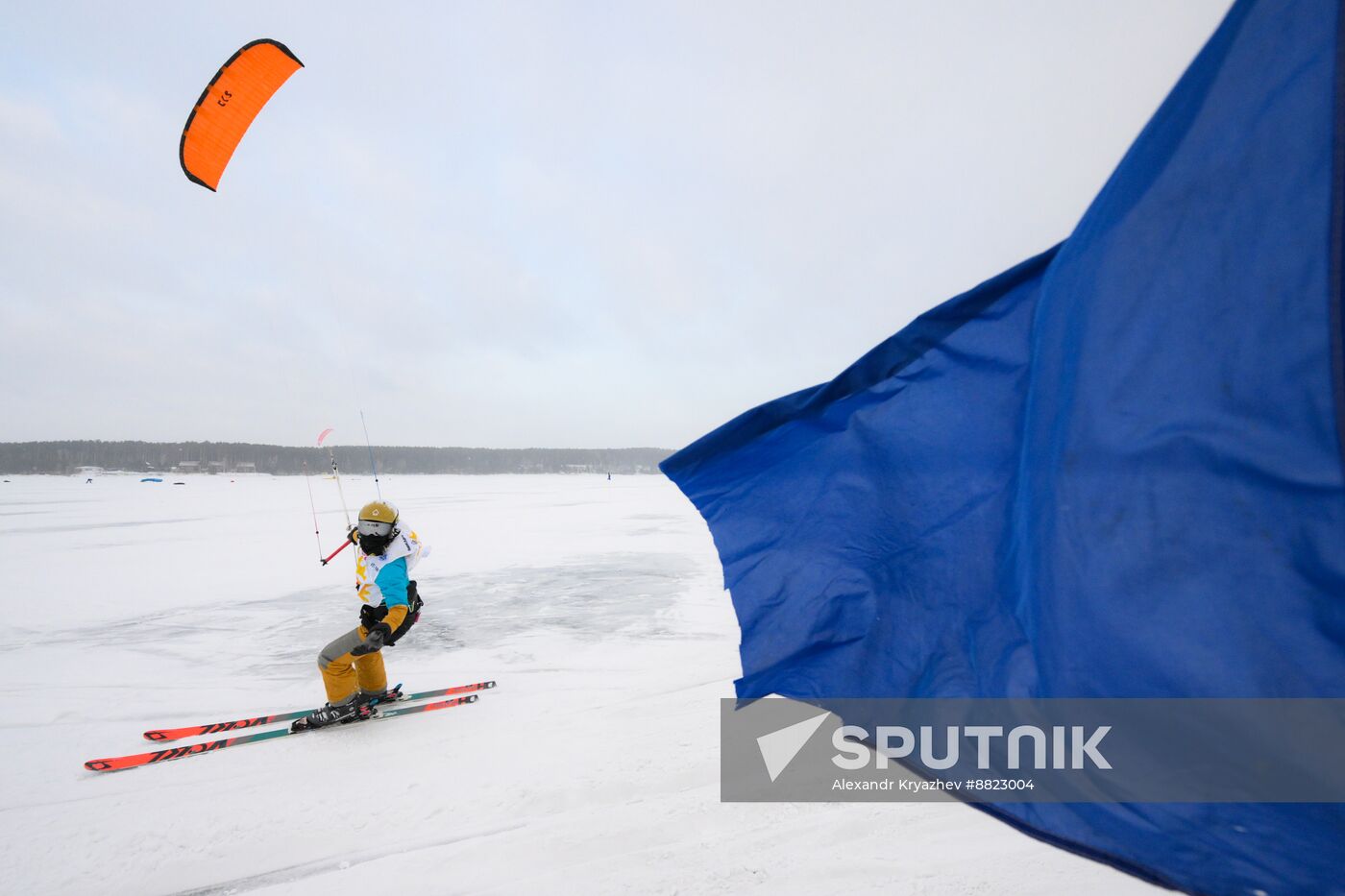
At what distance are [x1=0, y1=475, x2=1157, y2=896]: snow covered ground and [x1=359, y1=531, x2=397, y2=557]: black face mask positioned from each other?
1332mm

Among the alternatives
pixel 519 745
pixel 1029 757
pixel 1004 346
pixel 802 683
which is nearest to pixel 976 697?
pixel 1029 757

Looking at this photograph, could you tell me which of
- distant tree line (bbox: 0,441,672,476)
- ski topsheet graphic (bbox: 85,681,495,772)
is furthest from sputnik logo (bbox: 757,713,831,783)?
distant tree line (bbox: 0,441,672,476)

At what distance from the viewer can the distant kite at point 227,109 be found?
23.4 ft

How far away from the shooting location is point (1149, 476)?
71.1 inches

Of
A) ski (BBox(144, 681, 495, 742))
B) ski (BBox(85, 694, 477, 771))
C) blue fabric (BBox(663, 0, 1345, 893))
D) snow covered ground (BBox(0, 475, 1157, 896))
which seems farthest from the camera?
ski (BBox(144, 681, 495, 742))

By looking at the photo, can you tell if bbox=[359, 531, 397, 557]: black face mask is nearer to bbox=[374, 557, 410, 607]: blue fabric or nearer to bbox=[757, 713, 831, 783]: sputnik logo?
bbox=[374, 557, 410, 607]: blue fabric

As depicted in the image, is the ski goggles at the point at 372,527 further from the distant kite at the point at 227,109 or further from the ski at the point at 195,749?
the distant kite at the point at 227,109

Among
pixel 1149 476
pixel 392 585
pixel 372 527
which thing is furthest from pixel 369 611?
pixel 1149 476

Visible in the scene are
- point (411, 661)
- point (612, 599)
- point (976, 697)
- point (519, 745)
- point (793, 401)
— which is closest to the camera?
point (976, 697)

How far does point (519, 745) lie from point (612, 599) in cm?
399

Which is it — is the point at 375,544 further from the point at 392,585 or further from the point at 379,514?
the point at 392,585

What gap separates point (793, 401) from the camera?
289cm

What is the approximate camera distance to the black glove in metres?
4.24

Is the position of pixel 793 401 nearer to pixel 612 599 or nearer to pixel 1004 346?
pixel 1004 346
